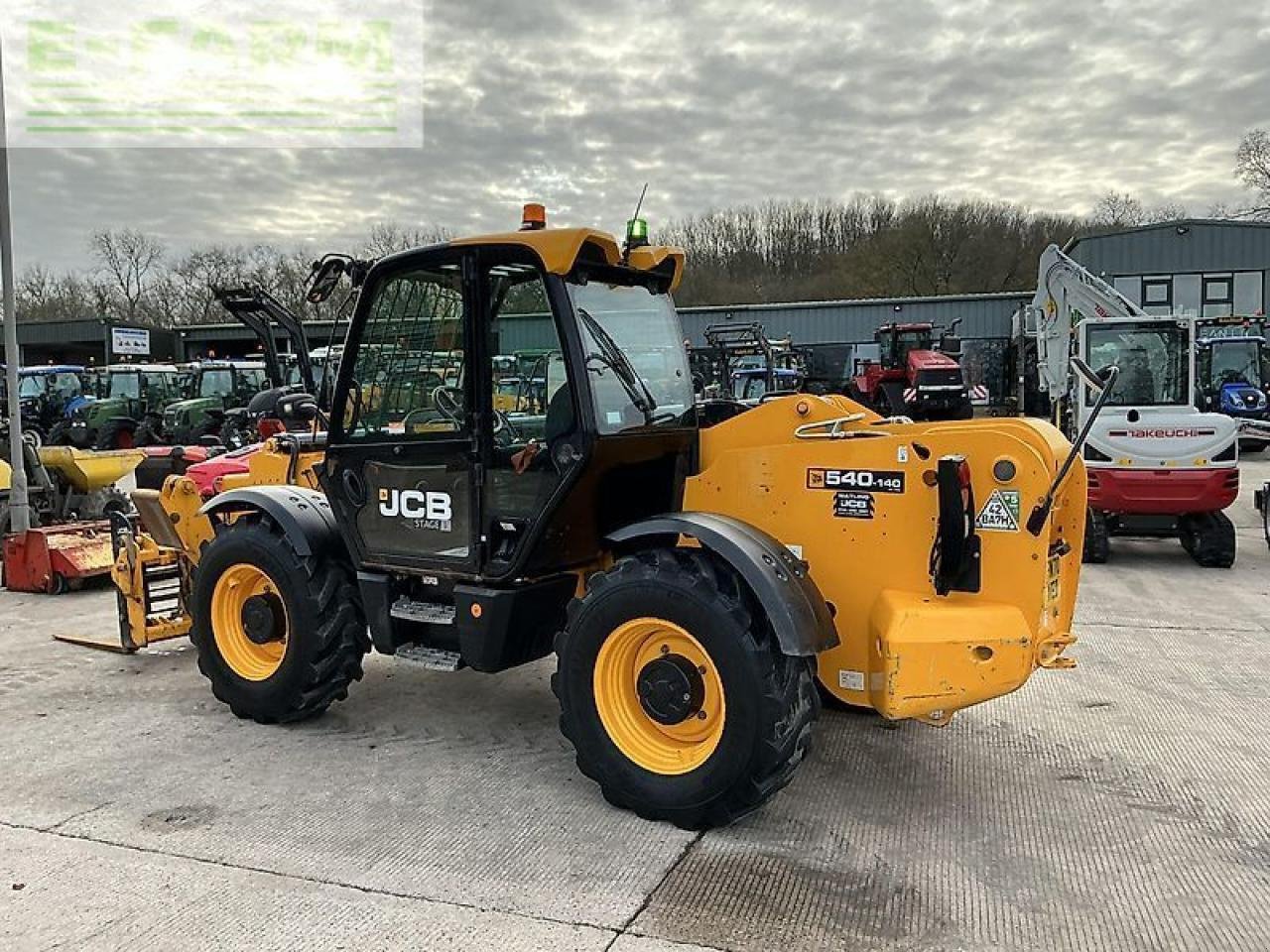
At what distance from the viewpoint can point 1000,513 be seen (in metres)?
3.73

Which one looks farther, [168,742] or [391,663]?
[391,663]

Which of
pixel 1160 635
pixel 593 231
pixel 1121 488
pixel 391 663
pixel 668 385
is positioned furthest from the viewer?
pixel 1121 488

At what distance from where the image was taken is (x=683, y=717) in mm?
3869

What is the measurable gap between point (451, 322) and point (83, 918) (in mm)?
2616

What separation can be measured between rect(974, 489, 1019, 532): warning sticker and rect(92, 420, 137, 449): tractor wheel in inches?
810

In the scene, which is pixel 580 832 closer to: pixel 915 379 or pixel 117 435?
pixel 915 379

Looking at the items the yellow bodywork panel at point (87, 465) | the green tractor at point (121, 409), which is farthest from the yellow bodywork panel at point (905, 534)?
the green tractor at point (121, 409)

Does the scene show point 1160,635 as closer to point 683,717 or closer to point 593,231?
point 683,717

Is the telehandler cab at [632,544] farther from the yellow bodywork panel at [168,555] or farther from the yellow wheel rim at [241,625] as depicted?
the yellow bodywork panel at [168,555]

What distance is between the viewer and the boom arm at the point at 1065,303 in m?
12.6

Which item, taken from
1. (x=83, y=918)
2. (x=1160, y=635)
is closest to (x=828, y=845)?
(x=83, y=918)

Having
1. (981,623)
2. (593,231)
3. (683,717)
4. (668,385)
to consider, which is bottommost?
(683,717)

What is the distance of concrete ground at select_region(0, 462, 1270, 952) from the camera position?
3.15m

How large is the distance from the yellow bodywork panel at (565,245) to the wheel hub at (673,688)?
1.66 meters
